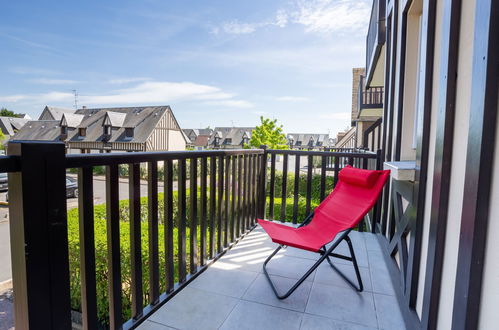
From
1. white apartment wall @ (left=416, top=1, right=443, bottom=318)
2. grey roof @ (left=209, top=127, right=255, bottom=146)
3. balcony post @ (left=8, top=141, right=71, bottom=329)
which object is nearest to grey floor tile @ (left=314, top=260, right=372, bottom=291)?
white apartment wall @ (left=416, top=1, right=443, bottom=318)

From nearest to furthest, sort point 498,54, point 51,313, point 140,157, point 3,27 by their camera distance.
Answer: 1. point 498,54
2. point 51,313
3. point 140,157
4. point 3,27

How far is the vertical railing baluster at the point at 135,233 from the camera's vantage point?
1.51 metres

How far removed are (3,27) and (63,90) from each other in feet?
47.1

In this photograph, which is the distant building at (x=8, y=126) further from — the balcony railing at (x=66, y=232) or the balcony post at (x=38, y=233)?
the balcony post at (x=38, y=233)

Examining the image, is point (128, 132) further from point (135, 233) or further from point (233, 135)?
point (135, 233)

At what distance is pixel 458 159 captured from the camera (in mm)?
1104

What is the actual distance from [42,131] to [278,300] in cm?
3305

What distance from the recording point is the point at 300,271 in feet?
8.05

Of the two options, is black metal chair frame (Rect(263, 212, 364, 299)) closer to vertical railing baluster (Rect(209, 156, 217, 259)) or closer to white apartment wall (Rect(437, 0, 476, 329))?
vertical railing baluster (Rect(209, 156, 217, 259))

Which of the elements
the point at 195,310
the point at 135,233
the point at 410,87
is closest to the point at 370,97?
the point at 410,87

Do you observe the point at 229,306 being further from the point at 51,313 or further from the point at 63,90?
the point at 63,90

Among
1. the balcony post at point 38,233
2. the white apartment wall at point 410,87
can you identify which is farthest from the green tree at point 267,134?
the balcony post at point 38,233

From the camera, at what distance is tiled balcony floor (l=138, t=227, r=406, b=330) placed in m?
1.74

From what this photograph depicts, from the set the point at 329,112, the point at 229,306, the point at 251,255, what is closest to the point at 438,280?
the point at 229,306
